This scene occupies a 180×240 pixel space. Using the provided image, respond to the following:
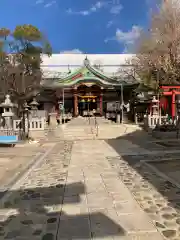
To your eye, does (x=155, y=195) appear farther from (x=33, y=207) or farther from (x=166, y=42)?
(x=166, y=42)

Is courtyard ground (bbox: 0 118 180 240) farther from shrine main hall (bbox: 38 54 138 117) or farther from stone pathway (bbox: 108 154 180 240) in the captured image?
shrine main hall (bbox: 38 54 138 117)

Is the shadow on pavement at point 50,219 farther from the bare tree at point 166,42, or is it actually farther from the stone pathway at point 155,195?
the bare tree at point 166,42

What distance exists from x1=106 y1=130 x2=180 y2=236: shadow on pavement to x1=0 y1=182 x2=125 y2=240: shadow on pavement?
83cm

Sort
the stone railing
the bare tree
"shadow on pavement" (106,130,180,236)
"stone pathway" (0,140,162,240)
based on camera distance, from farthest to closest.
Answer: the stone railing < the bare tree < "shadow on pavement" (106,130,180,236) < "stone pathway" (0,140,162,240)

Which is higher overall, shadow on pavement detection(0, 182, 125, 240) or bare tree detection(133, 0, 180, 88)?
bare tree detection(133, 0, 180, 88)

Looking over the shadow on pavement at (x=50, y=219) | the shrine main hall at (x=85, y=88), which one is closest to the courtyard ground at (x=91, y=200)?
the shadow on pavement at (x=50, y=219)

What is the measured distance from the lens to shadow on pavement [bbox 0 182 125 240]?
3496 mm

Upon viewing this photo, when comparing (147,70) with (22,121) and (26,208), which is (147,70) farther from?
(26,208)

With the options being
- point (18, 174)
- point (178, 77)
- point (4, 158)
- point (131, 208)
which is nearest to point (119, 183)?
point (131, 208)

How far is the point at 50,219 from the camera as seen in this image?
3.97 metres

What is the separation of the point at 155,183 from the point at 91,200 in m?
1.83

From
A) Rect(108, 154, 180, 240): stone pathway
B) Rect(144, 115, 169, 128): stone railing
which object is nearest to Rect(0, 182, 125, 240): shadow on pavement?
Rect(108, 154, 180, 240): stone pathway

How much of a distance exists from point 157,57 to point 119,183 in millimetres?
15628

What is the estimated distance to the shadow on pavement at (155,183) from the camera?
3.99 m
